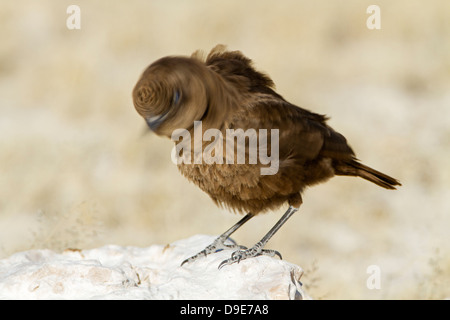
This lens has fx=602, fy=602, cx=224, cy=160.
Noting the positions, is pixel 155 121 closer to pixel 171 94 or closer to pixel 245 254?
pixel 171 94

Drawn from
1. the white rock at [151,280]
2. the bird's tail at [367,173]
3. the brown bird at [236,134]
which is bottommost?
the white rock at [151,280]

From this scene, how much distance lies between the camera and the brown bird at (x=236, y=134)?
3992 millimetres

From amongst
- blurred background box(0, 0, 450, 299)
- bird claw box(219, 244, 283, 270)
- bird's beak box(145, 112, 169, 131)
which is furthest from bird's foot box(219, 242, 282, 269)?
blurred background box(0, 0, 450, 299)

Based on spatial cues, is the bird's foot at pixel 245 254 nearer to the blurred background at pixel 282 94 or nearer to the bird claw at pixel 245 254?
the bird claw at pixel 245 254

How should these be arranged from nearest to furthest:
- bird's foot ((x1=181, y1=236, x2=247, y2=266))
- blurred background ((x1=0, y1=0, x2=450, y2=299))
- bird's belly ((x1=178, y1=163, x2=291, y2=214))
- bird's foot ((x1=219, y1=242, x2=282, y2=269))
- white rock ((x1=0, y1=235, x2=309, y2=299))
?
white rock ((x1=0, y1=235, x2=309, y2=299)), bird's belly ((x1=178, y1=163, x2=291, y2=214)), bird's foot ((x1=219, y1=242, x2=282, y2=269)), bird's foot ((x1=181, y1=236, x2=247, y2=266)), blurred background ((x1=0, y1=0, x2=450, y2=299))

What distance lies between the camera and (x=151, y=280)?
180 inches

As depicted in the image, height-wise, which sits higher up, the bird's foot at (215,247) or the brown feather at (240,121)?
the brown feather at (240,121)

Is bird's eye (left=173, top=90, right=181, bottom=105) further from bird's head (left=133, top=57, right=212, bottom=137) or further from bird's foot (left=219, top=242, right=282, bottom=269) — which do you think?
bird's foot (left=219, top=242, right=282, bottom=269)

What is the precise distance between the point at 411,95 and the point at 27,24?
6.59 m

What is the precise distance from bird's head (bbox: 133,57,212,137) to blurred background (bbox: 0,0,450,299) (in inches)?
140

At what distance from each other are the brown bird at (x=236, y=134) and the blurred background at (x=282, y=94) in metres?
2.62

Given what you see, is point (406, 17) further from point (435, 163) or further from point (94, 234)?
point (94, 234)

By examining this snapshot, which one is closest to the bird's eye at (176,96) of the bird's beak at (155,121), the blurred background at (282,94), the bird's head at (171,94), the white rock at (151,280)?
A: the bird's head at (171,94)

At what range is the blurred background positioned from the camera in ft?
26.8
